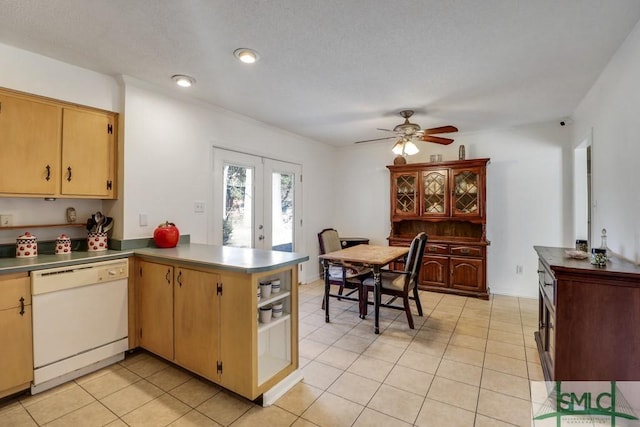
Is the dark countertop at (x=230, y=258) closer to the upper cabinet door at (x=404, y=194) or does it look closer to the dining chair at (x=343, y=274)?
the dining chair at (x=343, y=274)

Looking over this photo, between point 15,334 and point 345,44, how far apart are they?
2.91 meters

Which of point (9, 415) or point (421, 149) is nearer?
point (9, 415)

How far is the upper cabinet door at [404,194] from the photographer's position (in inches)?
186

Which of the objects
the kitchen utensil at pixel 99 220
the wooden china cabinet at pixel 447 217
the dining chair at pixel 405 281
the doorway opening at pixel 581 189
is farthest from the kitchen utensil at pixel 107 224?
the doorway opening at pixel 581 189

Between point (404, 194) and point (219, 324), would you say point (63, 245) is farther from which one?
point (404, 194)

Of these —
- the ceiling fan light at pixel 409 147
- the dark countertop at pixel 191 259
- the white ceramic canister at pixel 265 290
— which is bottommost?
the white ceramic canister at pixel 265 290

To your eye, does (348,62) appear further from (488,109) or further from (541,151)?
(541,151)

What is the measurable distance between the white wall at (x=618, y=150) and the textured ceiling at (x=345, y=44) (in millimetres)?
143

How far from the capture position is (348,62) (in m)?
2.42

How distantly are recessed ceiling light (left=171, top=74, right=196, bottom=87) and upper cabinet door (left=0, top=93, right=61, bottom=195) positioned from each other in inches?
36.3

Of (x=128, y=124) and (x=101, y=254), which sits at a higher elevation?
(x=128, y=124)

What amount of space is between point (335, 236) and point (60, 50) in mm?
3517

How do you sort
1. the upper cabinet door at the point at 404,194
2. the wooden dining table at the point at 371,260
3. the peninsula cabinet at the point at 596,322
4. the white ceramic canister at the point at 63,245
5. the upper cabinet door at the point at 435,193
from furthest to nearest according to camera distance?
the upper cabinet door at the point at 404,194 < the upper cabinet door at the point at 435,193 < the wooden dining table at the point at 371,260 < the white ceramic canister at the point at 63,245 < the peninsula cabinet at the point at 596,322

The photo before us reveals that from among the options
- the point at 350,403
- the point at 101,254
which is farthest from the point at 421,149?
the point at 101,254
